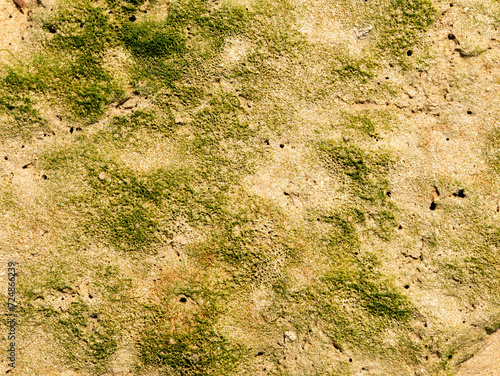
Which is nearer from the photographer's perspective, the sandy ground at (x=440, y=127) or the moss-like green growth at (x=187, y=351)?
the moss-like green growth at (x=187, y=351)

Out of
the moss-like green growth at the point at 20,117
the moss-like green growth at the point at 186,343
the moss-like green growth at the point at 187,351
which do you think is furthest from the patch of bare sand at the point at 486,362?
the moss-like green growth at the point at 20,117

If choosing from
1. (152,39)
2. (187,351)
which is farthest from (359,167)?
(187,351)

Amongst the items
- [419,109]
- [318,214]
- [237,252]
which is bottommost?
[237,252]

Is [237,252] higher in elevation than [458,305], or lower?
higher

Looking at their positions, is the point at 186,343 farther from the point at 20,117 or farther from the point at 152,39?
the point at 152,39

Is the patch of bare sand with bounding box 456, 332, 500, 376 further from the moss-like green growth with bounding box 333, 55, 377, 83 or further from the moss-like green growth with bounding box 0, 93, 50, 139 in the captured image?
the moss-like green growth with bounding box 0, 93, 50, 139

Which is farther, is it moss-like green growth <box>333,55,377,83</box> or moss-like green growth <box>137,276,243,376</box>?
moss-like green growth <box>333,55,377,83</box>

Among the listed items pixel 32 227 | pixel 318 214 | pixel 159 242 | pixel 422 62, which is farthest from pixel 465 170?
pixel 32 227

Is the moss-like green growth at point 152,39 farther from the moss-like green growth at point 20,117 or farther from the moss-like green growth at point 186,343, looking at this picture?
the moss-like green growth at point 186,343

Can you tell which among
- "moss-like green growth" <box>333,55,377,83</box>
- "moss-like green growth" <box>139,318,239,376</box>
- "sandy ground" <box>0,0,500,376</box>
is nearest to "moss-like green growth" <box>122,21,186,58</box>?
"sandy ground" <box>0,0,500,376</box>

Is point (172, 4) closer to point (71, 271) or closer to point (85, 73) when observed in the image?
point (85, 73)

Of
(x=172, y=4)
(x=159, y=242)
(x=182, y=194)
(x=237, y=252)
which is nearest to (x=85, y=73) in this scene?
(x=172, y=4)
